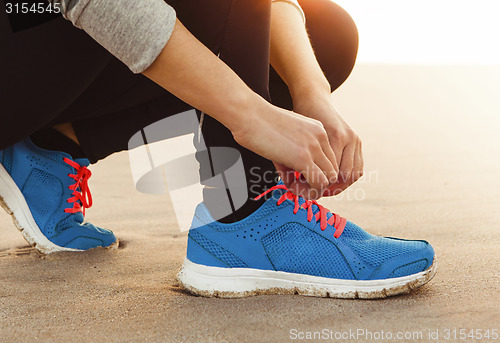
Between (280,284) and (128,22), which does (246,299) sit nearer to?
(280,284)

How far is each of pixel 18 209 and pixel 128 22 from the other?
28.2 inches

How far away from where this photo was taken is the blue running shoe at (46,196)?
3.97ft

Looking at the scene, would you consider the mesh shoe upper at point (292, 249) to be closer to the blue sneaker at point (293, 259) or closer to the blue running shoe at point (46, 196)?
the blue sneaker at point (293, 259)

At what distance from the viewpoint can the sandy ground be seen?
2.77ft

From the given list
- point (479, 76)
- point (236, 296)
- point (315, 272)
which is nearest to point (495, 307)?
point (315, 272)

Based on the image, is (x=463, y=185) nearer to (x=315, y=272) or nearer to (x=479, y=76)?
(x=315, y=272)

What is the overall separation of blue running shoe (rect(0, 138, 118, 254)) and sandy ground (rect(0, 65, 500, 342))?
0.05m

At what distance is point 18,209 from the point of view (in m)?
1.21

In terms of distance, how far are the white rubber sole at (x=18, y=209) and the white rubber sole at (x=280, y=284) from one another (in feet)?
1.50

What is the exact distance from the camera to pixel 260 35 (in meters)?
0.97

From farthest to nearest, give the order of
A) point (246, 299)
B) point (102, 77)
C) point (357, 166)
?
point (102, 77) → point (246, 299) → point (357, 166)

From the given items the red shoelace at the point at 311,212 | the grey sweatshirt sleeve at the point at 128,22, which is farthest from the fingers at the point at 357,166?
the grey sweatshirt sleeve at the point at 128,22

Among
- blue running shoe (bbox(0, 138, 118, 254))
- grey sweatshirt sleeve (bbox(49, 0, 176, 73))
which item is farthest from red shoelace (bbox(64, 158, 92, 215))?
grey sweatshirt sleeve (bbox(49, 0, 176, 73))

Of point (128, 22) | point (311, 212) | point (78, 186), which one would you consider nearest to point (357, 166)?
point (311, 212)
